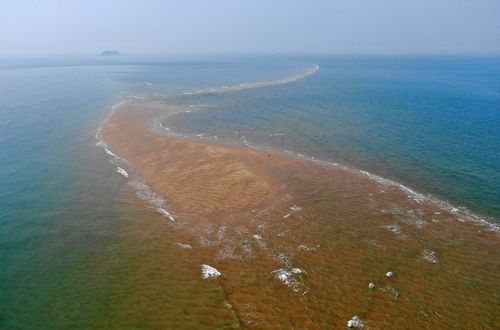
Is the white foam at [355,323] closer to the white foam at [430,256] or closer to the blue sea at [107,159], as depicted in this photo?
the white foam at [430,256]

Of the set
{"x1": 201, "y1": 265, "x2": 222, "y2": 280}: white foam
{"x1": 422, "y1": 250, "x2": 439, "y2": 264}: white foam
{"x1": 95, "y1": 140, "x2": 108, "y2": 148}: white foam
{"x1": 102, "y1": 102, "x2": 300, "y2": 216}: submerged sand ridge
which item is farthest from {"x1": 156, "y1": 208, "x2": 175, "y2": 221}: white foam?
{"x1": 95, "y1": 140, "x2": 108, "y2": 148}: white foam

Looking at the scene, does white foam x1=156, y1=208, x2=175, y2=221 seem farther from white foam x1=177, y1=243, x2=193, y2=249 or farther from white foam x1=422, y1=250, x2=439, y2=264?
white foam x1=422, y1=250, x2=439, y2=264

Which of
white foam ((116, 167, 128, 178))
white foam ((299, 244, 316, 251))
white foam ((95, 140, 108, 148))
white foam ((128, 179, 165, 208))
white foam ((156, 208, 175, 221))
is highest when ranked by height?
white foam ((95, 140, 108, 148))

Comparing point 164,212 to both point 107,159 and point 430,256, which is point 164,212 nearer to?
point 107,159

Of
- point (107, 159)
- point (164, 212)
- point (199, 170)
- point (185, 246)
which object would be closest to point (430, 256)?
point (185, 246)

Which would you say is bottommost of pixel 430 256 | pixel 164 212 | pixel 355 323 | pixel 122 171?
pixel 430 256

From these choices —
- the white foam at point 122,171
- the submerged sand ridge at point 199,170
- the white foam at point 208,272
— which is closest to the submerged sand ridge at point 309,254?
the submerged sand ridge at point 199,170
